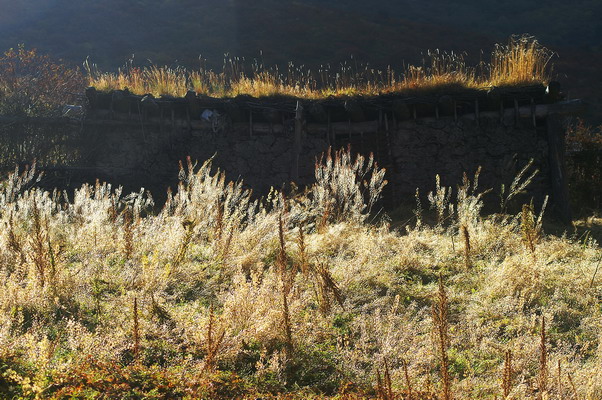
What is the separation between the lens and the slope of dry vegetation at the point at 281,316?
3424 mm

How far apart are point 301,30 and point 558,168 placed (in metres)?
23.4

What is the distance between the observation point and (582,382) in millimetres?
3508

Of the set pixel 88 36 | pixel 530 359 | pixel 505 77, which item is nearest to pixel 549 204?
pixel 505 77

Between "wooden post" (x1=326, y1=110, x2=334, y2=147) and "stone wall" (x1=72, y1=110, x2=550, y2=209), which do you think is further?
"wooden post" (x1=326, y1=110, x2=334, y2=147)

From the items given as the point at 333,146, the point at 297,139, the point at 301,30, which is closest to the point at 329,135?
the point at 333,146

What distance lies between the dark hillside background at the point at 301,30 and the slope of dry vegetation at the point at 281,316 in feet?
71.1

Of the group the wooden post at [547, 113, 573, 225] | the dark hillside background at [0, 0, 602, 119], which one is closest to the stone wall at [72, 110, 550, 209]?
the wooden post at [547, 113, 573, 225]

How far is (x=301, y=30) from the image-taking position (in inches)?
1240

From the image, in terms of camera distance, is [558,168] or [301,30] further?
[301,30]

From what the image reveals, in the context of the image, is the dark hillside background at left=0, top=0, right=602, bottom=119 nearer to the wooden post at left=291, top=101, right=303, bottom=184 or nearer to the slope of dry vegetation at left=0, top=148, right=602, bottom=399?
the wooden post at left=291, top=101, right=303, bottom=184

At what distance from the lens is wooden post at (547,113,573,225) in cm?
980

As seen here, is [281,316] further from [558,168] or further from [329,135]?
[558,168]

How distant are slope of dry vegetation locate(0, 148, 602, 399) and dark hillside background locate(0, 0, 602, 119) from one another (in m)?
21.7

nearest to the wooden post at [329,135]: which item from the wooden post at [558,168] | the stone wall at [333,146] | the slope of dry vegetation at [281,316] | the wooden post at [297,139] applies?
the stone wall at [333,146]
